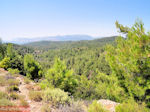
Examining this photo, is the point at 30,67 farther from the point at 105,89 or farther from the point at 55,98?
the point at 55,98

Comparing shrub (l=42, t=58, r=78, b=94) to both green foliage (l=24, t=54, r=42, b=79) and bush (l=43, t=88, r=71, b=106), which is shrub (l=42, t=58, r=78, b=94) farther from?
green foliage (l=24, t=54, r=42, b=79)

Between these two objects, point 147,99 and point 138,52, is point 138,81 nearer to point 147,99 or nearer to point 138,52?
point 147,99

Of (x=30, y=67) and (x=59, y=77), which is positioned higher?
(x=59, y=77)

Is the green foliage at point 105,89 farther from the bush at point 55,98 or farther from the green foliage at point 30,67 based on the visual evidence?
the green foliage at point 30,67

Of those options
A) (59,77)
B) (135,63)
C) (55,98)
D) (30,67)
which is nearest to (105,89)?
(59,77)

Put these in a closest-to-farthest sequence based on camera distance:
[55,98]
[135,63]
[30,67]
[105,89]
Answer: [55,98] < [135,63] < [105,89] < [30,67]

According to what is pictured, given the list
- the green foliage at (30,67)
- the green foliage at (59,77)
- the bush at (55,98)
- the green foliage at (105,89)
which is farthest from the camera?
the green foliage at (30,67)

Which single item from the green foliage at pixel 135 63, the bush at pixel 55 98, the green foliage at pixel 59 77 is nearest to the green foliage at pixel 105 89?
the green foliage at pixel 135 63

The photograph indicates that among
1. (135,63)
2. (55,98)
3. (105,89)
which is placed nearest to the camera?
(55,98)

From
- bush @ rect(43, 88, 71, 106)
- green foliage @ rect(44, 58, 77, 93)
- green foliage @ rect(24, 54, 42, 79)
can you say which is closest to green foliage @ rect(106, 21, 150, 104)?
bush @ rect(43, 88, 71, 106)

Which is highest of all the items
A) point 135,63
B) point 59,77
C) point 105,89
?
point 135,63

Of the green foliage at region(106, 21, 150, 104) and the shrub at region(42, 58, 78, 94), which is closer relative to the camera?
the green foliage at region(106, 21, 150, 104)

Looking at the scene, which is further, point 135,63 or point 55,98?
point 135,63

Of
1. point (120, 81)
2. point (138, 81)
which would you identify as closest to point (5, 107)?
point (120, 81)
